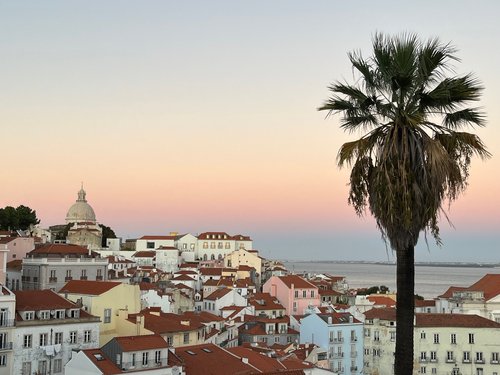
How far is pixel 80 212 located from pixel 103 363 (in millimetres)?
121527

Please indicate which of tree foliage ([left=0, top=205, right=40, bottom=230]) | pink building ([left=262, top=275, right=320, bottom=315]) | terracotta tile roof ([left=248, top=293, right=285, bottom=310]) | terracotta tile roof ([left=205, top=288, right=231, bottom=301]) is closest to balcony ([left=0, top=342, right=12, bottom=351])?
terracotta tile roof ([left=248, top=293, right=285, bottom=310])

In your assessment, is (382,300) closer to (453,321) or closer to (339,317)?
(339,317)

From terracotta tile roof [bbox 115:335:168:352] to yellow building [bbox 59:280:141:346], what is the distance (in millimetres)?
10103

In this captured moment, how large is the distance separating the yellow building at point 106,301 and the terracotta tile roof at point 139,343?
1010cm

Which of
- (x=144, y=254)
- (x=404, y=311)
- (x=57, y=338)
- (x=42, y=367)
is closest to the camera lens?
(x=404, y=311)

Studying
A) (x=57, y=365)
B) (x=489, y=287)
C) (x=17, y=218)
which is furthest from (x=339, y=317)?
(x=17, y=218)

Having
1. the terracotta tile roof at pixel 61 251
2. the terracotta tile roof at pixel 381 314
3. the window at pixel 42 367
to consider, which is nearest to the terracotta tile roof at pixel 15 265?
the terracotta tile roof at pixel 61 251

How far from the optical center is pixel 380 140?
10.9 meters

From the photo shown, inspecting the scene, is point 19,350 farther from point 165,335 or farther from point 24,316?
point 165,335

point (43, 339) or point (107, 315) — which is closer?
point (43, 339)

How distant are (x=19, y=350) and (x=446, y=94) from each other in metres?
38.1

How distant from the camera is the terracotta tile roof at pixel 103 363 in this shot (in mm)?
37219

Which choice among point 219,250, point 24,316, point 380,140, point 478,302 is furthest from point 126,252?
point 380,140

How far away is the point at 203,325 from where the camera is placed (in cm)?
5588
